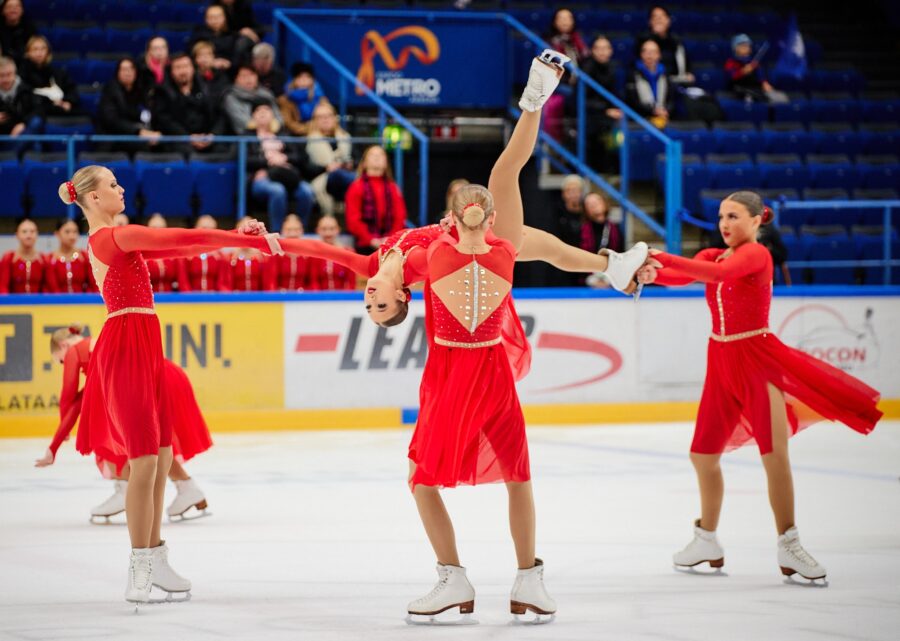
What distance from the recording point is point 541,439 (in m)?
9.81

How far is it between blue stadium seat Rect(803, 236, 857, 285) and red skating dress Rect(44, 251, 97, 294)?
6744 millimetres

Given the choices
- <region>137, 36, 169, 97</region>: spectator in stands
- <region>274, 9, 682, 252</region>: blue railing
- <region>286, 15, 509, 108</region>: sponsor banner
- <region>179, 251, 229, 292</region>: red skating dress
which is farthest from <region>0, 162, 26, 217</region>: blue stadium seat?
<region>286, 15, 509, 108</region>: sponsor banner

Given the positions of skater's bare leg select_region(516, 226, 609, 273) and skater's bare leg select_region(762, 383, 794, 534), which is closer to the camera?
skater's bare leg select_region(516, 226, 609, 273)

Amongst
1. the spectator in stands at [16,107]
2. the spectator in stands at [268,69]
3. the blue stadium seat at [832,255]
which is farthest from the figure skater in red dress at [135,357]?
the blue stadium seat at [832,255]

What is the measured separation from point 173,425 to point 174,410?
0.71 ft

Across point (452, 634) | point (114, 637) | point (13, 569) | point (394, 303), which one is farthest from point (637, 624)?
point (13, 569)

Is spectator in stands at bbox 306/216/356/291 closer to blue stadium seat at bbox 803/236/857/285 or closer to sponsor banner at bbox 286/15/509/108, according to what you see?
sponsor banner at bbox 286/15/509/108

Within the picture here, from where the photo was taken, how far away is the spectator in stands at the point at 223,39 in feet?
42.0

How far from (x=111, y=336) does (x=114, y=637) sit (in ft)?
3.78

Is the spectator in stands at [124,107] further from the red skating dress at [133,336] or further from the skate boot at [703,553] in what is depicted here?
the skate boot at [703,553]

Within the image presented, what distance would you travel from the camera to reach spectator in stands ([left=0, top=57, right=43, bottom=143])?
39.0ft

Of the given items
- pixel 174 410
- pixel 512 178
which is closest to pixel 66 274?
pixel 174 410

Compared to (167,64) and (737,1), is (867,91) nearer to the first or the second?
(737,1)

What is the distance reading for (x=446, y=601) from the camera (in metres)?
4.48
